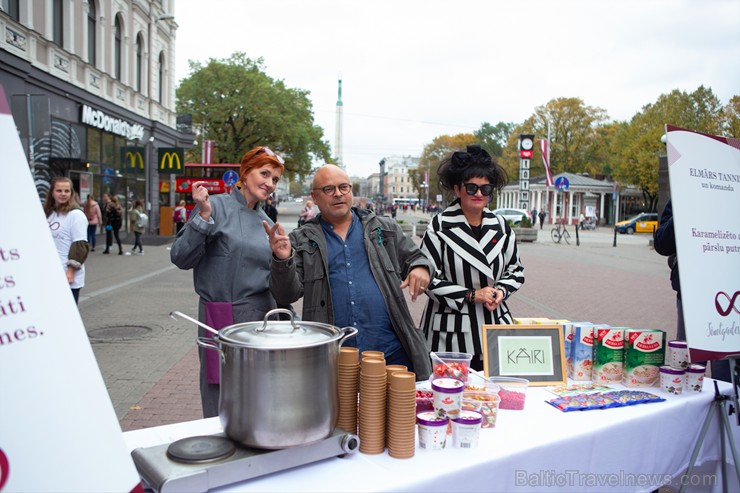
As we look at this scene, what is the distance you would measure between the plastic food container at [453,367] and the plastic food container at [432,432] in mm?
399

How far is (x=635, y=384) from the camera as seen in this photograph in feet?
9.37

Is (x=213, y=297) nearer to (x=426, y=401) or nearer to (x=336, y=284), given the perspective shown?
(x=336, y=284)

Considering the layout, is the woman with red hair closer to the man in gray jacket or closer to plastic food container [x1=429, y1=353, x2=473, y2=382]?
the man in gray jacket

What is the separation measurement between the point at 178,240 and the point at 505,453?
1830 mm

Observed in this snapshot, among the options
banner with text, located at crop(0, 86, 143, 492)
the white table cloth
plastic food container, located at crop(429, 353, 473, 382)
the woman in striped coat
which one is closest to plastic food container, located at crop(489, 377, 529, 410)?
the white table cloth

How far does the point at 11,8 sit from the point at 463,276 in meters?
14.9

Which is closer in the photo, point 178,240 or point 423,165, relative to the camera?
point 178,240

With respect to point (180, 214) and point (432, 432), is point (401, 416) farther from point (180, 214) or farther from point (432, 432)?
point (180, 214)

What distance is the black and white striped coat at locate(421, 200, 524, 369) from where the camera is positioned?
3.10 m

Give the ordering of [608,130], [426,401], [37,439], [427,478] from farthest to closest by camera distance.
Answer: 1. [608,130]
2. [426,401]
3. [427,478]
4. [37,439]

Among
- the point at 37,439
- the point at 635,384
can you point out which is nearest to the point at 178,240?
the point at 37,439

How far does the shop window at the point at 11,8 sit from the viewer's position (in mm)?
12703

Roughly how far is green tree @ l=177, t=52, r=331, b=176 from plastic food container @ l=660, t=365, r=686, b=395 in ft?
139

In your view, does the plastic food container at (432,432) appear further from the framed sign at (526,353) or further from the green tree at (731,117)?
the green tree at (731,117)
